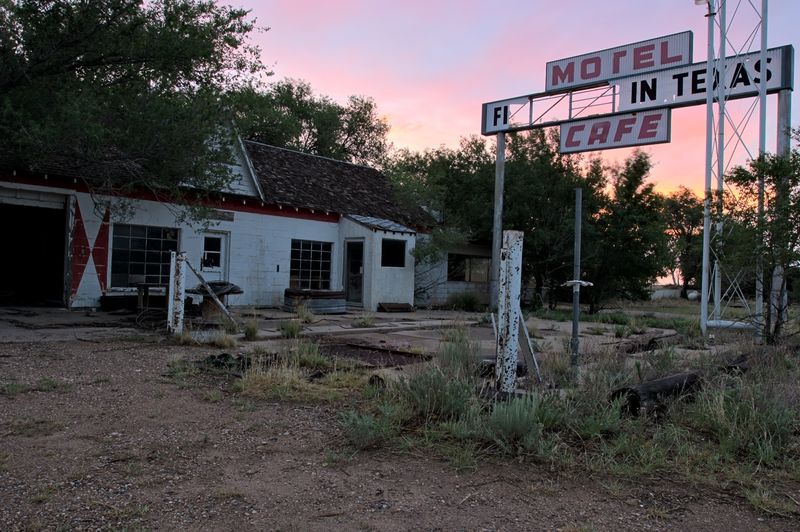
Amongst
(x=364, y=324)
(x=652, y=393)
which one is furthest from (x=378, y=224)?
(x=652, y=393)

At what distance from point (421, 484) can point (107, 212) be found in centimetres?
1331

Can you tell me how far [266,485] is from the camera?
4031 mm

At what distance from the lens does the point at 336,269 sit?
20.3 meters

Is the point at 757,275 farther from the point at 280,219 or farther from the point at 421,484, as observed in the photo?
the point at 280,219

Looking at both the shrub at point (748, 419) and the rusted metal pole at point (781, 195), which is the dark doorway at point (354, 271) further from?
the shrub at point (748, 419)

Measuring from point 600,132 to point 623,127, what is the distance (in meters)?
0.72

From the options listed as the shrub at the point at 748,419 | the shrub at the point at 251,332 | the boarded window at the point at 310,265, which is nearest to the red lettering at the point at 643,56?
the boarded window at the point at 310,265

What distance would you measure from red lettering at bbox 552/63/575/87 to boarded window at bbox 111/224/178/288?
12.2 m

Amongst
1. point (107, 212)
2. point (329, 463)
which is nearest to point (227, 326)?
point (107, 212)

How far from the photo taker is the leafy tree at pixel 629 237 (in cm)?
2161

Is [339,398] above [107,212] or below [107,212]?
below

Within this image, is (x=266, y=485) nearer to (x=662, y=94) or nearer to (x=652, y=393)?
(x=652, y=393)

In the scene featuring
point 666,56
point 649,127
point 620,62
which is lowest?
point 649,127

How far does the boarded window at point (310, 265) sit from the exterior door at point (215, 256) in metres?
2.31
